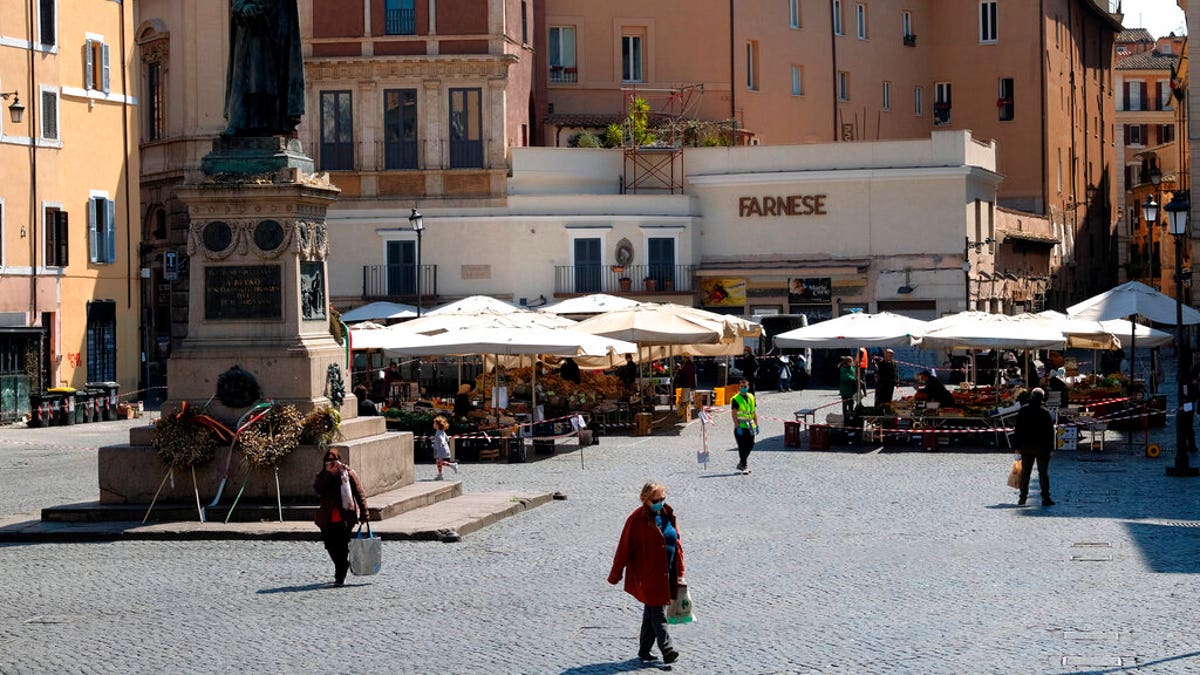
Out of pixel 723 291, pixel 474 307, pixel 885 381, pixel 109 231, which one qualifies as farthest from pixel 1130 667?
pixel 723 291

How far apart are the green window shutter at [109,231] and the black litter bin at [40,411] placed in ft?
25.1

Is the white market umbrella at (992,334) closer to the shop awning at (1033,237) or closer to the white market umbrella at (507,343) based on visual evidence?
the white market umbrella at (507,343)

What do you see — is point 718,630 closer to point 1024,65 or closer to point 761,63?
point 761,63

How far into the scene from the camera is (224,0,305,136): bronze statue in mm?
21359

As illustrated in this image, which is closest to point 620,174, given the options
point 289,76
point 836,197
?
point 836,197

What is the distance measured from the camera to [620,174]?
192ft

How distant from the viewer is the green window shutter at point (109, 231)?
157ft

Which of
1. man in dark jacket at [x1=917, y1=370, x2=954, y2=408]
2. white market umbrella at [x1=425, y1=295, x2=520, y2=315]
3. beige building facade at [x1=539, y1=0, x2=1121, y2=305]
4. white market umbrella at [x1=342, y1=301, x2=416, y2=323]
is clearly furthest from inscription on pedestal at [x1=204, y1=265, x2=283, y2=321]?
beige building facade at [x1=539, y1=0, x2=1121, y2=305]

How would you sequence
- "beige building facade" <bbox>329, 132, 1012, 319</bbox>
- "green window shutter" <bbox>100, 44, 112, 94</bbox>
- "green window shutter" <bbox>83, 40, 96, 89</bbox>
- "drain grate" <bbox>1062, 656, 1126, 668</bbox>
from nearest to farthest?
1. "drain grate" <bbox>1062, 656, 1126, 668</bbox>
2. "green window shutter" <bbox>83, 40, 96, 89</bbox>
3. "green window shutter" <bbox>100, 44, 112, 94</bbox>
4. "beige building facade" <bbox>329, 132, 1012, 319</bbox>

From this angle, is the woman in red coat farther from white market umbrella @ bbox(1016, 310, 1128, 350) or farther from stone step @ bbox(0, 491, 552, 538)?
white market umbrella @ bbox(1016, 310, 1128, 350)

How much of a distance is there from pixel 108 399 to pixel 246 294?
23637 mm

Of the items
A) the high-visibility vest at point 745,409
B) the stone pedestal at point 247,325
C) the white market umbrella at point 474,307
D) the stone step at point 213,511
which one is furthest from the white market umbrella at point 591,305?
the stone step at point 213,511

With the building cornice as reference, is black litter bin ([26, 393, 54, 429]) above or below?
below

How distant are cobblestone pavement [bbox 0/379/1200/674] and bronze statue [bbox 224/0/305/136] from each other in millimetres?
5027
